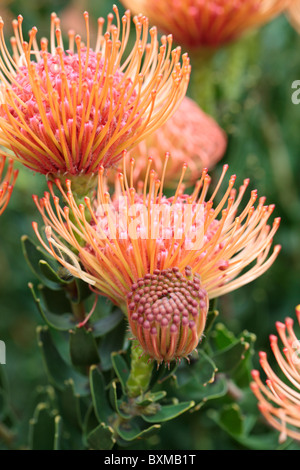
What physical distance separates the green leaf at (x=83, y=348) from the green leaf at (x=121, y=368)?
0.15 feet

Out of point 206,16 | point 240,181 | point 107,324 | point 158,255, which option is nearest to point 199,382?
point 107,324

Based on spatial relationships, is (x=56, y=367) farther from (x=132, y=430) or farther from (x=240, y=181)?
(x=240, y=181)

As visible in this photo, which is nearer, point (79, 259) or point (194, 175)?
point (79, 259)

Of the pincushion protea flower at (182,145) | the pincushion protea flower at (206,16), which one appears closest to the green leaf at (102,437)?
the pincushion protea flower at (182,145)

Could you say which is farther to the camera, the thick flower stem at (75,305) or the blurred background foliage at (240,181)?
the blurred background foliage at (240,181)

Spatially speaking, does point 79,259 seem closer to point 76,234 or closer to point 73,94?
point 76,234

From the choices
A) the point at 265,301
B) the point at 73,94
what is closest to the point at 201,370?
the point at 73,94

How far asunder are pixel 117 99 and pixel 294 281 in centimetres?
119

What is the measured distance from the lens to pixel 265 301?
6.08 ft

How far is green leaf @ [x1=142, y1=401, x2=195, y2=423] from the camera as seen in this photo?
1015 millimetres

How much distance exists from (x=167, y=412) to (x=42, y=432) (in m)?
0.34

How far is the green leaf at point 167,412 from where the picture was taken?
1015 mm

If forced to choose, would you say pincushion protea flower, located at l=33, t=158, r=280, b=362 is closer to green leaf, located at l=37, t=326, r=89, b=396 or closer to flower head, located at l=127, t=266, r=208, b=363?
flower head, located at l=127, t=266, r=208, b=363

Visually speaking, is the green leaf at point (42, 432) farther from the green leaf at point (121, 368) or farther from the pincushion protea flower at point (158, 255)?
the pincushion protea flower at point (158, 255)
